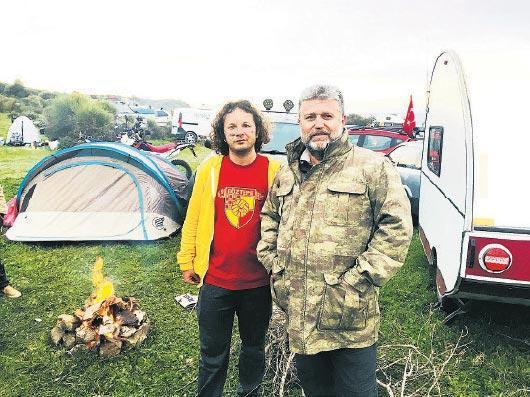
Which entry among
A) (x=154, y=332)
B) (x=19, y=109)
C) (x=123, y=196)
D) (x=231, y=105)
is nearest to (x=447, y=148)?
(x=231, y=105)

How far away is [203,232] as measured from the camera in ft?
8.91

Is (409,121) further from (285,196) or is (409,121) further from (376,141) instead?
(285,196)

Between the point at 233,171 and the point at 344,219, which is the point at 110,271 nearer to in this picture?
the point at 233,171

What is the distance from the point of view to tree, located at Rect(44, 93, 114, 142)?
26953 millimetres

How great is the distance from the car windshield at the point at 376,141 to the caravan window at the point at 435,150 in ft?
16.4

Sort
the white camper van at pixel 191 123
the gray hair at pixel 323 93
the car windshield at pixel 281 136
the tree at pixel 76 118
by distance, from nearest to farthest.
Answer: the gray hair at pixel 323 93, the car windshield at pixel 281 136, the tree at pixel 76 118, the white camper van at pixel 191 123

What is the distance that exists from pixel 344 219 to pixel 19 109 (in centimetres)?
4331

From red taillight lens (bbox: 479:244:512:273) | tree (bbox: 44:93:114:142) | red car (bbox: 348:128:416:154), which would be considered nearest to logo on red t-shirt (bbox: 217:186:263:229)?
red taillight lens (bbox: 479:244:512:273)

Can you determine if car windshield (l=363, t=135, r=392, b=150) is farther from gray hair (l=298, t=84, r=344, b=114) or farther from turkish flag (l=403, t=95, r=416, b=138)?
gray hair (l=298, t=84, r=344, b=114)

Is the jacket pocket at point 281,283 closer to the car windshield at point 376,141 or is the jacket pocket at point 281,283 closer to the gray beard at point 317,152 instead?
the gray beard at point 317,152

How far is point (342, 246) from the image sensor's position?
2.13 m

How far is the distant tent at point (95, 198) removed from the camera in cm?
671

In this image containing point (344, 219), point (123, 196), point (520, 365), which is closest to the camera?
point (344, 219)

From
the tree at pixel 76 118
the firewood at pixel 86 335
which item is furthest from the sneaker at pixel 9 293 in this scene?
the tree at pixel 76 118
